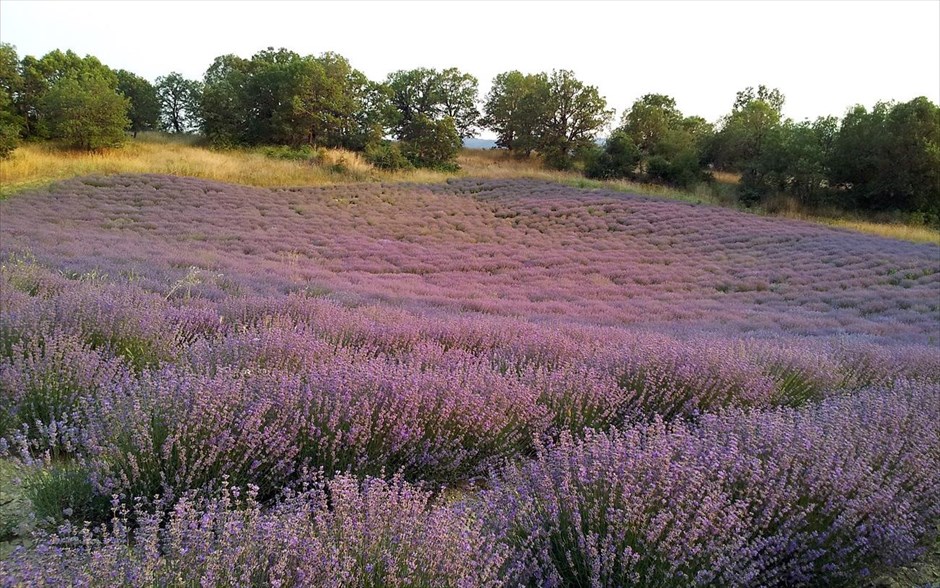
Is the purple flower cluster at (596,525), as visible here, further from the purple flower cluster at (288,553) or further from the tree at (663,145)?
the tree at (663,145)

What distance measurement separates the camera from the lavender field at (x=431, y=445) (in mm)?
1784

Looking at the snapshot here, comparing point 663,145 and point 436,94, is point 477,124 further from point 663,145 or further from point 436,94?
point 663,145

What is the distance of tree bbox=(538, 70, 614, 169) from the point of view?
37.2 metres

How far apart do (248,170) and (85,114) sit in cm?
741

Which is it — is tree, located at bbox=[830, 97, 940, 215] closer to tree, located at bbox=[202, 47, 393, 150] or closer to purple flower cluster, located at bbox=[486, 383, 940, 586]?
tree, located at bbox=[202, 47, 393, 150]

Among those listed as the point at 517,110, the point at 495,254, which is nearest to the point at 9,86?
the point at 495,254

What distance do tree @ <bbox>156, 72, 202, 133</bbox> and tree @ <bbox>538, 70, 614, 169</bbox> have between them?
75.4ft

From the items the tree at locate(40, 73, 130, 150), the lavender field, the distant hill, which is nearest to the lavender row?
the lavender field

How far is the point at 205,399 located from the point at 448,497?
48.9 inches

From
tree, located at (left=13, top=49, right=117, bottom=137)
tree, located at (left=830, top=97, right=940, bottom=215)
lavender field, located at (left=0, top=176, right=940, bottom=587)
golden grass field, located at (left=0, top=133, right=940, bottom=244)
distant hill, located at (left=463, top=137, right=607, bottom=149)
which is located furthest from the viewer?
distant hill, located at (left=463, top=137, right=607, bottom=149)

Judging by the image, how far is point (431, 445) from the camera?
9.72 ft

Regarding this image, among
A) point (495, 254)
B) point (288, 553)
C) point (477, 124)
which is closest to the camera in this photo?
point (288, 553)

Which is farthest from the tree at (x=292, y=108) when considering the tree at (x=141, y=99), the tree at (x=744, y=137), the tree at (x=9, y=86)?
the tree at (x=744, y=137)

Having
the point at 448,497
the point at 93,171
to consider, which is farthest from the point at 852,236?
the point at 93,171
